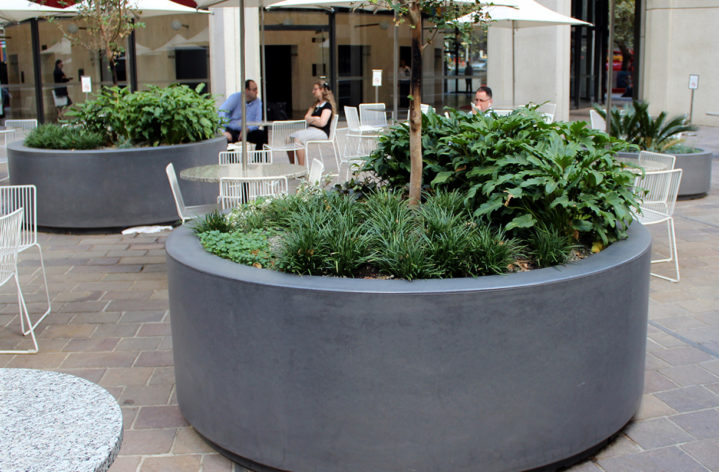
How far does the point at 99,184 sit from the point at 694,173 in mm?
7189

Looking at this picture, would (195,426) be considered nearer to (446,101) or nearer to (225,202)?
(225,202)

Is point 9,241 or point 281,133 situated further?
point 281,133

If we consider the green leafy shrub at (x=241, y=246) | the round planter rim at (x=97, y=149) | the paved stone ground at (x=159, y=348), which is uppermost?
the round planter rim at (x=97, y=149)

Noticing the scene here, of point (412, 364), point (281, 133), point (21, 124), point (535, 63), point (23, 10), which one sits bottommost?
point (412, 364)

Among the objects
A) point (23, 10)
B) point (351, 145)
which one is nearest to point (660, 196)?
point (351, 145)

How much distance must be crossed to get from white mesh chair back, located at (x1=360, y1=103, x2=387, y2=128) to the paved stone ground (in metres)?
6.65

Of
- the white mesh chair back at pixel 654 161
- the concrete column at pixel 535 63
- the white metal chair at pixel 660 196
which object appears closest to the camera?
the white metal chair at pixel 660 196

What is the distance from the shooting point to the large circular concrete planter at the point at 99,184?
8234 mm

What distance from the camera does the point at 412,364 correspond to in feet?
10.3

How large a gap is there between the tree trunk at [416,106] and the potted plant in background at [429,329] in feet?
1.17

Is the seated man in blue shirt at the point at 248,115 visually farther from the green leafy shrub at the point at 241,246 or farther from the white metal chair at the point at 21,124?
the green leafy shrub at the point at 241,246

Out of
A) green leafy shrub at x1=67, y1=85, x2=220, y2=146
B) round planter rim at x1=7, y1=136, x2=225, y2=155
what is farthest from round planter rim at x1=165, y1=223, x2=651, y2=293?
green leafy shrub at x1=67, y1=85, x2=220, y2=146

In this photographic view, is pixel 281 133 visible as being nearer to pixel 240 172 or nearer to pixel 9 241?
pixel 240 172

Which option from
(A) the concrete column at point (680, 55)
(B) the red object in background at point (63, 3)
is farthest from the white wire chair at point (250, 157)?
(A) the concrete column at point (680, 55)
